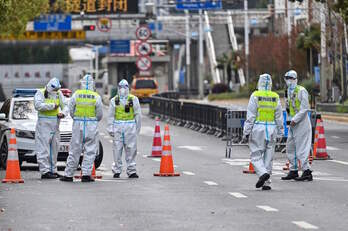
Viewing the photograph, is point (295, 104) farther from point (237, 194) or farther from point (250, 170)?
point (237, 194)

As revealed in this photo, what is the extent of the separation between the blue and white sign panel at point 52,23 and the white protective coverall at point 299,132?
56.0 m

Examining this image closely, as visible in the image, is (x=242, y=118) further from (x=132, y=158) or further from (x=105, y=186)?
(x=105, y=186)

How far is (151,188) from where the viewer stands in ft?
67.1

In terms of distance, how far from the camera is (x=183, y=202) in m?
17.8

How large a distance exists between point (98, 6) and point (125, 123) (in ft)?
167

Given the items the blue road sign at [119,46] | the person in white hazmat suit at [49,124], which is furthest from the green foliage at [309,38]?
the person in white hazmat suit at [49,124]

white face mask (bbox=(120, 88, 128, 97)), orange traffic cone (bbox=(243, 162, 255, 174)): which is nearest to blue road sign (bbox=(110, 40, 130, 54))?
orange traffic cone (bbox=(243, 162, 255, 174))

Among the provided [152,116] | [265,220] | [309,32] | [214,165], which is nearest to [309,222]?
[265,220]

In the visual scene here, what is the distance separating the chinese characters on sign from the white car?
46.2 meters

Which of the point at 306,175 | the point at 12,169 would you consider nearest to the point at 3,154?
the point at 12,169

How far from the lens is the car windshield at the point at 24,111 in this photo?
1046 inches

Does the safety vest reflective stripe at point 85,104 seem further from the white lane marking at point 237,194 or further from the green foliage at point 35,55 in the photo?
the green foliage at point 35,55

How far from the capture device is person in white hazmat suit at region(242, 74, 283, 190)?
2020cm

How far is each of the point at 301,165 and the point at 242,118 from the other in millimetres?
9962
